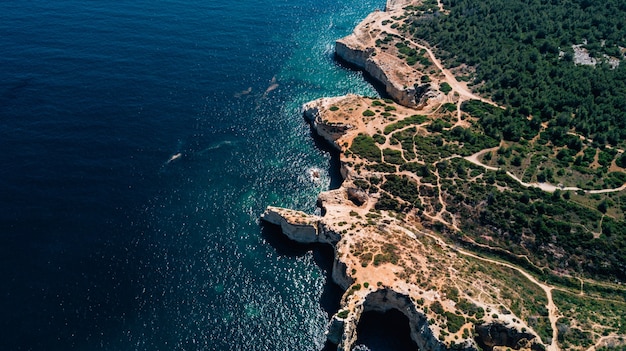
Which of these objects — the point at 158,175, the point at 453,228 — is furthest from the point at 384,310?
the point at 158,175

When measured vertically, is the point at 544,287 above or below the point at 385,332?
above

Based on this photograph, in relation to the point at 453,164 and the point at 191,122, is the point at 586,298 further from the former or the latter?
the point at 191,122

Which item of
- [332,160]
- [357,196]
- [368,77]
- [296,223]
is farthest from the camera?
[368,77]

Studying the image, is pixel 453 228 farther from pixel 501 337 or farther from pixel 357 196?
pixel 501 337

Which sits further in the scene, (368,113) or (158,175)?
(368,113)

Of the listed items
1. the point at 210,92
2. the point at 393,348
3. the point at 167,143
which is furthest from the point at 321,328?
the point at 210,92

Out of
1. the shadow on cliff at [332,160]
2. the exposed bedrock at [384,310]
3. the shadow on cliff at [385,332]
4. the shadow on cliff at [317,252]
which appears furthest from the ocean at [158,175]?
the shadow on cliff at [385,332]
